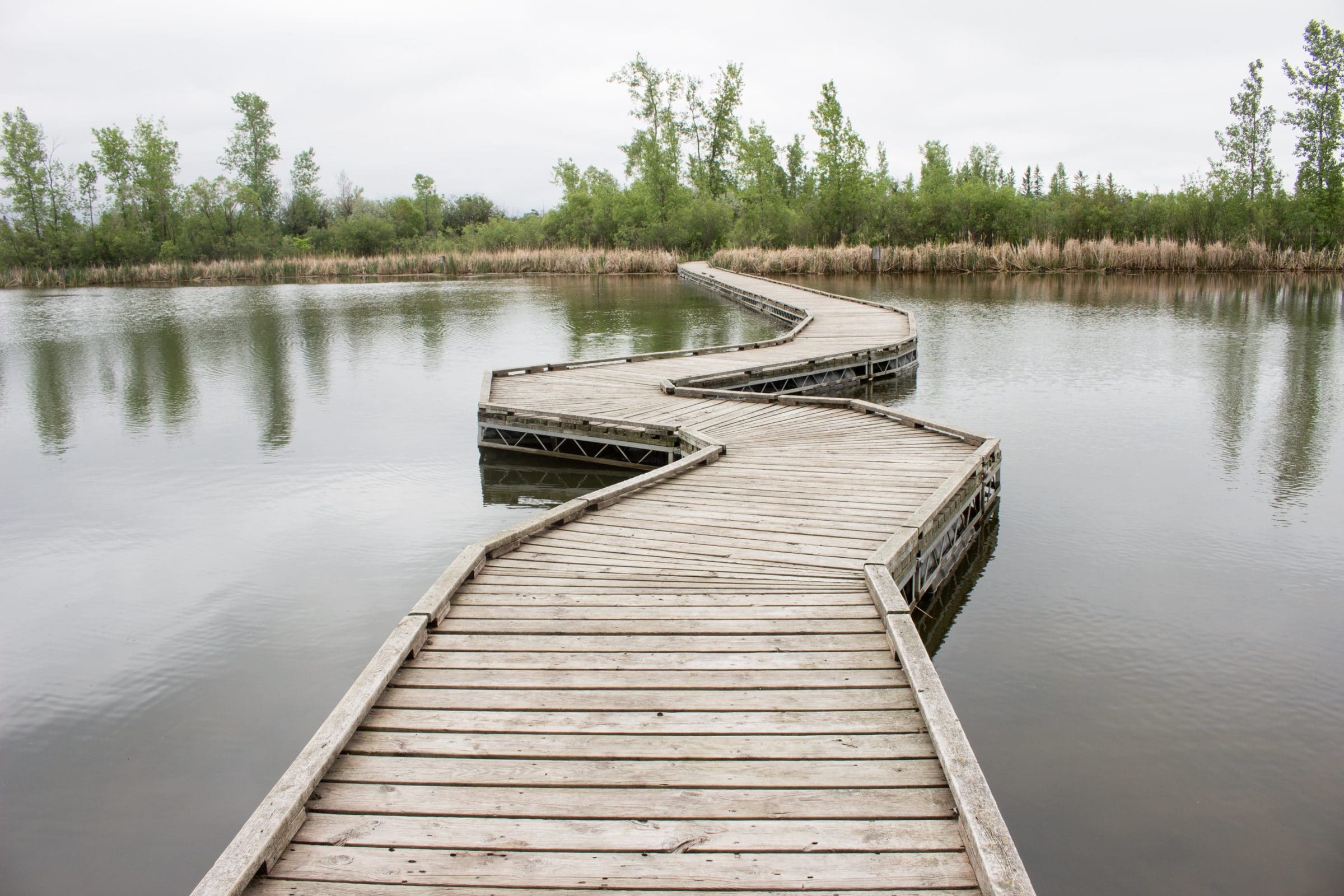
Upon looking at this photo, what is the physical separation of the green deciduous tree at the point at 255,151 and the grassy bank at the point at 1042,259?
33106 millimetres

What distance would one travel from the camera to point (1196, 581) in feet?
17.5

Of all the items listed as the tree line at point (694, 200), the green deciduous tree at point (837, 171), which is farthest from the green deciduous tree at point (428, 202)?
the green deciduous tree at point (837, 171)

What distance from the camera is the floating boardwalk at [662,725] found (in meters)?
2.29

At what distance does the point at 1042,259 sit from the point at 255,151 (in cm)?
4436

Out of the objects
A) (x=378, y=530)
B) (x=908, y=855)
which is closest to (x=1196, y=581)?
(x=908, y=855)

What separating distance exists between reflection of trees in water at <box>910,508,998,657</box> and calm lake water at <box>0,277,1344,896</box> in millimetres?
30

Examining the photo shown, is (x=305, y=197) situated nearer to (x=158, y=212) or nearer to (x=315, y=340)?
(x=158, y=212)

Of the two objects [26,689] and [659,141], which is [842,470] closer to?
[26,689]

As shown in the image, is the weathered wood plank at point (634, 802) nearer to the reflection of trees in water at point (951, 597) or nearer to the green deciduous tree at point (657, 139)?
the reflection of trees in water at point (951, 597)

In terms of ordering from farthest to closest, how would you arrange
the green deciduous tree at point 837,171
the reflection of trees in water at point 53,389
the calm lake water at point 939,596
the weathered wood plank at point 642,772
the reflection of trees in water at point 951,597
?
the green deciduous tree at point 837,171 → the reflection of trees in water at point 53,389 → the reflection of trees in water at point 951,597 → the calm lake water at point 939,596 → the weathered wood plank at point 642,772

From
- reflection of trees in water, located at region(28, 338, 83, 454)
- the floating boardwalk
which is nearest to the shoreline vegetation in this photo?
reflection of trees in water, located at region(28, 338, 83, 454)

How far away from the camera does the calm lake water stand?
10.9ft

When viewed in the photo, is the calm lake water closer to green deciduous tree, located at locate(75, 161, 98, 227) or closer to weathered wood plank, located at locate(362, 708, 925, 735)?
weathered wood plank, located at locate(362, 708, 925, 735)

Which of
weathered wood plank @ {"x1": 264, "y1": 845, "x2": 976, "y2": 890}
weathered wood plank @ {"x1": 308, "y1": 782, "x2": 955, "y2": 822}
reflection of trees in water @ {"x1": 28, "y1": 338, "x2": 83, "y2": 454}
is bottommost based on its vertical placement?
weathered wood plank @ {"x1": 264, "y1": 845, "x2": 976, "y2": 890}
